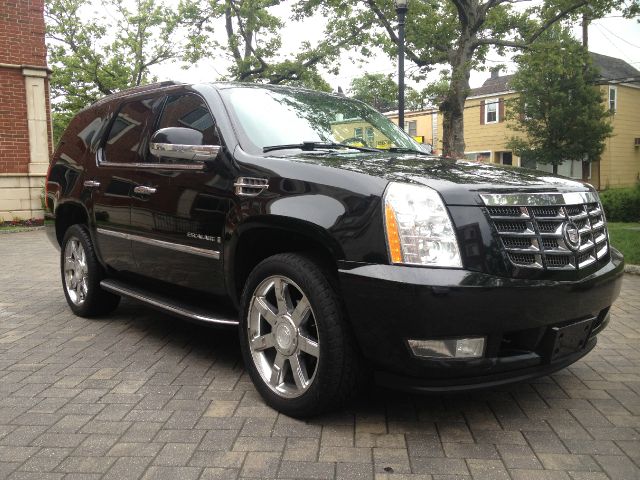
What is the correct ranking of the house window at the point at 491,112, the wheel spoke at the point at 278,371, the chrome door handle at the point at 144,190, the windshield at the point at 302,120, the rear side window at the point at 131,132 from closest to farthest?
the wheel spoke at the point at 278,371, the windshield at the point at 302,120, the chrome door handle at the point at 144,190, the rear side window at the point at 131,132, the house window at the point at 491,112

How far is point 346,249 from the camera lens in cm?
275

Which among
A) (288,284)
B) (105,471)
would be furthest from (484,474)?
(105,471)

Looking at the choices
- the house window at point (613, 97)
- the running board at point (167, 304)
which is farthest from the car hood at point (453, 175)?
the house window at point (613, 97)

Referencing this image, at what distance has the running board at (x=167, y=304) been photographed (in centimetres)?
360

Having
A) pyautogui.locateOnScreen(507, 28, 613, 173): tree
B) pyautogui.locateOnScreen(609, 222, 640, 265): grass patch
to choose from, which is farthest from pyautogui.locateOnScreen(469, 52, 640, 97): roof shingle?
pyautogui.locateOnScreen(609, 222, 640, 265): grass patch

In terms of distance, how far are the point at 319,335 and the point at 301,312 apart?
22 cm

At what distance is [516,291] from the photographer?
8.57ft

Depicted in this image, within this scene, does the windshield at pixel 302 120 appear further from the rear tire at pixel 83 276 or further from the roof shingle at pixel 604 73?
the roof shingle at pixel 604 73

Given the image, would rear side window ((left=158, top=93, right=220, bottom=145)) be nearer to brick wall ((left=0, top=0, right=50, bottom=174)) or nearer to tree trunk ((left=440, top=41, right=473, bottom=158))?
brick wall ((left=0, top=0, right=50, bottom=174))

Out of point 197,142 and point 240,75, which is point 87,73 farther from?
point 197,142

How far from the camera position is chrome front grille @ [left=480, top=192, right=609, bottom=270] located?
269 cm

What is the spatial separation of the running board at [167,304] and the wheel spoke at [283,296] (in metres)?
0.47

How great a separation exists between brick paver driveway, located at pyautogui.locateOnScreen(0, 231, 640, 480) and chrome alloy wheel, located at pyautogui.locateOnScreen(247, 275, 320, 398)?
215 mm

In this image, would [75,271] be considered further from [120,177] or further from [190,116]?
[190,116]
